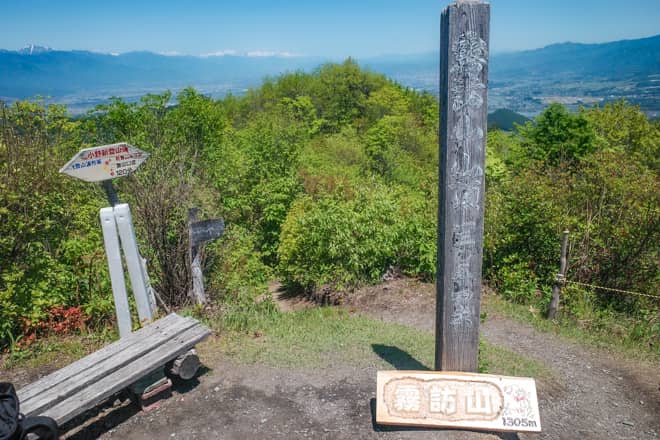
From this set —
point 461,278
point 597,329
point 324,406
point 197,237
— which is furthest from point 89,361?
point 597,329

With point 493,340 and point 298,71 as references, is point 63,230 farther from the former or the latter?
point 298,71

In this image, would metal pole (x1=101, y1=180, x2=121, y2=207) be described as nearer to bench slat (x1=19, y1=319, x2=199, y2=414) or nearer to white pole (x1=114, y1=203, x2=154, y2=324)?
white pole (x1=114, y1=203, x2=154, y2=324)

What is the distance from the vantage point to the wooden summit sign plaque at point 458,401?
3.91 meters

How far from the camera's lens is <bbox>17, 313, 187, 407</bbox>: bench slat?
4.02 metres

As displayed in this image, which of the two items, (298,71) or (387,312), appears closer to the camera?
(387,312)

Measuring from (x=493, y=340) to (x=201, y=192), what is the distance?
7973mm

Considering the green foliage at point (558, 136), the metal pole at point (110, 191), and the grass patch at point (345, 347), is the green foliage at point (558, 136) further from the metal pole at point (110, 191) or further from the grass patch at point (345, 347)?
the metal pole at point (110, 191)

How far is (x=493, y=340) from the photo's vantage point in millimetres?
6613

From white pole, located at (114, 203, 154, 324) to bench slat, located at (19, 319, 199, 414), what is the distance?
0.75 metres

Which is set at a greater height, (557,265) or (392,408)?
(392,408)

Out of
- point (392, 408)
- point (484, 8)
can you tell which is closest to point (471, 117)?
point (484, 8)

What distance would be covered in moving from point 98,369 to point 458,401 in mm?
3212

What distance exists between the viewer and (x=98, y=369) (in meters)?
4.26

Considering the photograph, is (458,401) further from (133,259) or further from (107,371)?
(133,259)
